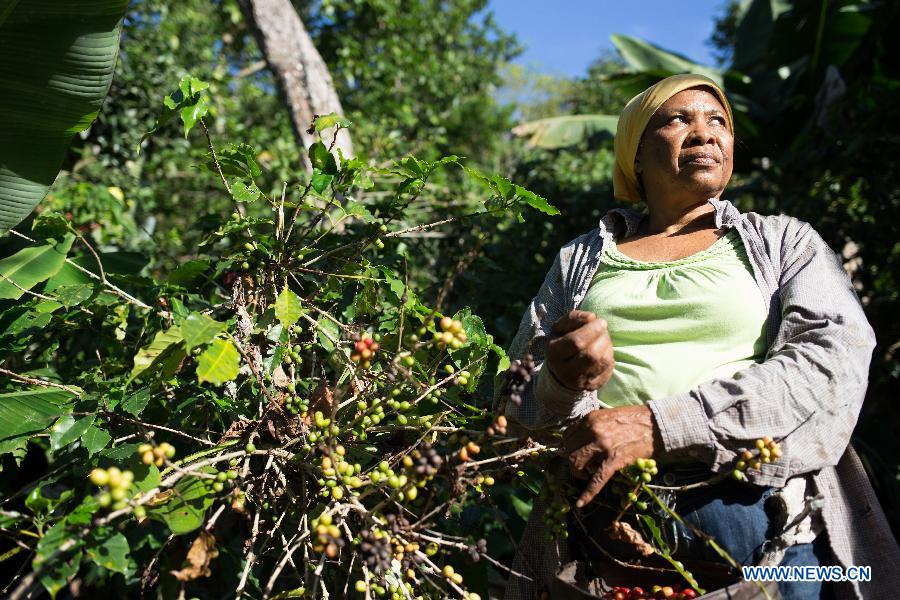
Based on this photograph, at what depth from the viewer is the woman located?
1.33 meters

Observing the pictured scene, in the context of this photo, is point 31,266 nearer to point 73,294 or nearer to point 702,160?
point 73,294

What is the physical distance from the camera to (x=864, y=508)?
146 centimetres

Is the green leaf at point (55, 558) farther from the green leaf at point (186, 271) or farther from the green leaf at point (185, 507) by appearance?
the green leaf at point (186, 271)

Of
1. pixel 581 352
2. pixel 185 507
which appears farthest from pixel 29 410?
pixel 581 352

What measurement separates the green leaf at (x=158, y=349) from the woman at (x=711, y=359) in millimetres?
741

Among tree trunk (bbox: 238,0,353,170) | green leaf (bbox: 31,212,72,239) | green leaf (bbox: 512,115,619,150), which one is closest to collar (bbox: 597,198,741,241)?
green leaf (bbox: 31,212,72,239)

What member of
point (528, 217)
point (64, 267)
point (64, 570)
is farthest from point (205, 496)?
point (528, 217)

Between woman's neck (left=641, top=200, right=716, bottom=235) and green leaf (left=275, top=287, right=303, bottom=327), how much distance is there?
3.09 feet

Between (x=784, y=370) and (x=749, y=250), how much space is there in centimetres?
36

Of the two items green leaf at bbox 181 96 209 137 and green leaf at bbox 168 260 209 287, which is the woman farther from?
green leaf at bbox 181 96 209 137

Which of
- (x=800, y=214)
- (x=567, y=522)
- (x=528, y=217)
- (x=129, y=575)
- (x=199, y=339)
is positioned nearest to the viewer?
(x=199, y=339)

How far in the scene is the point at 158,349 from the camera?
1419 millimetres

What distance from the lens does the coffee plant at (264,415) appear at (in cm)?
129

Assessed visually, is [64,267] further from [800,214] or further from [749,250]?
[800,214]
